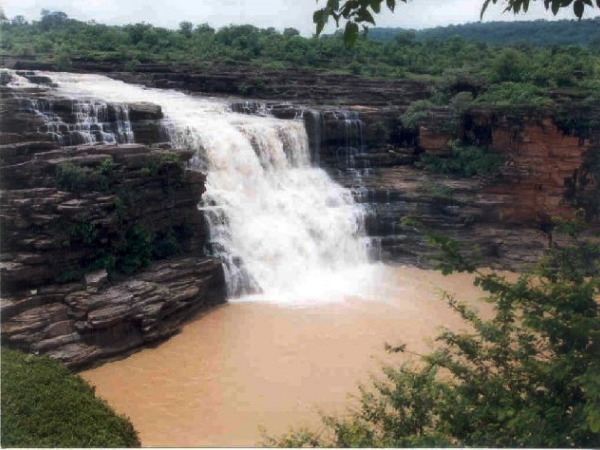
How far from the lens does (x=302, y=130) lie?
65.1 feet

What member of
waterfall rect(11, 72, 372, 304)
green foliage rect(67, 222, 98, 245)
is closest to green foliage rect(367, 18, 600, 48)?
waterfall rect(11, 72, 372, 304)

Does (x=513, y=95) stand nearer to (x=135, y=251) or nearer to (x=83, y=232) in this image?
(x=135, y=251)

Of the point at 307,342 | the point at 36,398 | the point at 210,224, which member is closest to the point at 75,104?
the point at 210,224

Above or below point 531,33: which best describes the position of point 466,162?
below

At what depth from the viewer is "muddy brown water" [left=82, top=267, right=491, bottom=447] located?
391 inches

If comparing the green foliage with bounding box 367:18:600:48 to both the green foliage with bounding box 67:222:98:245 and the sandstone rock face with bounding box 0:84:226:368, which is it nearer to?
the sandstone rock face with bounding box 0:84:226:368

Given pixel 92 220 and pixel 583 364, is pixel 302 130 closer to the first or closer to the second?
pixel 92 220

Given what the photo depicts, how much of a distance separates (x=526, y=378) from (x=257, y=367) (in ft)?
24.2

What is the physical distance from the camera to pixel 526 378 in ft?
15.7

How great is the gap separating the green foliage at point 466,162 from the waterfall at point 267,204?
10.6ft

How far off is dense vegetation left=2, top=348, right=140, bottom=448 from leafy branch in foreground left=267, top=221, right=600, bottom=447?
2491 millimetres

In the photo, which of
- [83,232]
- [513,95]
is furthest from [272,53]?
[83,232]

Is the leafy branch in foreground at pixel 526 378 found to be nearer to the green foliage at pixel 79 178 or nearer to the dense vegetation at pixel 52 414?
the dense vegetation at pixel 52 414

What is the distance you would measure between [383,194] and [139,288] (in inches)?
343
